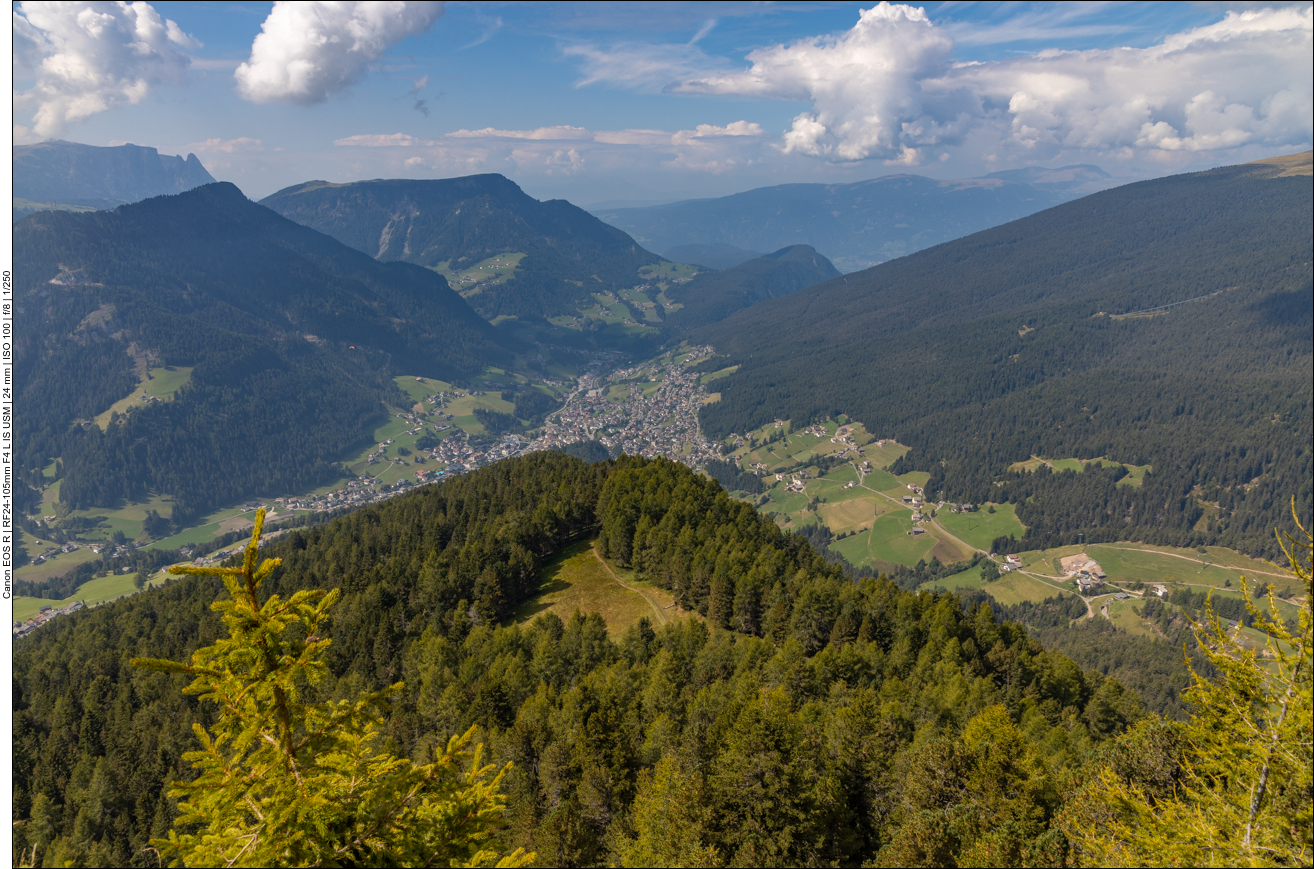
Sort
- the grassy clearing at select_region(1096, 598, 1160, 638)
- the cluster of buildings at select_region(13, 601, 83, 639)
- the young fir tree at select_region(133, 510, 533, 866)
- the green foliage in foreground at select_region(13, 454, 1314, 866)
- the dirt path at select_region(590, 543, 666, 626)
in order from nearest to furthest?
the young fir tree at select_region(133, 510, 533, 866) → the green foliage in foreground at select_region(13, 454, 1314, 866) → the dirt path at select_region(590, 543, 666, 626) → the cluster of buildings at select_region(13, 601, 83, 639) → the grassy clearing at select_region(1096, 598, 1160, 638)

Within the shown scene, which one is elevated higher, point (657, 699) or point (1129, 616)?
point (657, 699)

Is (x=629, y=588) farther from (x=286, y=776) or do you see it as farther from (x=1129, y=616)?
(x=1129, y=616)

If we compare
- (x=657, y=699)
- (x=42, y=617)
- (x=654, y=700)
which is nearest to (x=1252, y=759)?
(x=657, y=699)

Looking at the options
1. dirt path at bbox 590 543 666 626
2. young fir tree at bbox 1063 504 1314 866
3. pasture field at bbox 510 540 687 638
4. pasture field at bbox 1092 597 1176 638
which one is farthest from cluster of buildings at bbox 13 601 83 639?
pasture field at bbox 1092 597 1176 638

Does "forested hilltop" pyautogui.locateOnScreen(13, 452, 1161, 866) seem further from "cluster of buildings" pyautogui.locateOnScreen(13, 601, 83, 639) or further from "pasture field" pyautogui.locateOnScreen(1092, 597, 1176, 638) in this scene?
"pasture field" pyautogui.locateOnScreen(1092, 597, 1176, 638)

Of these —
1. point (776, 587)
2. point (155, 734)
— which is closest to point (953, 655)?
point (776, 587)

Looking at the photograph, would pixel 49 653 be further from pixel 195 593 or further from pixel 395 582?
pixel 395 582
